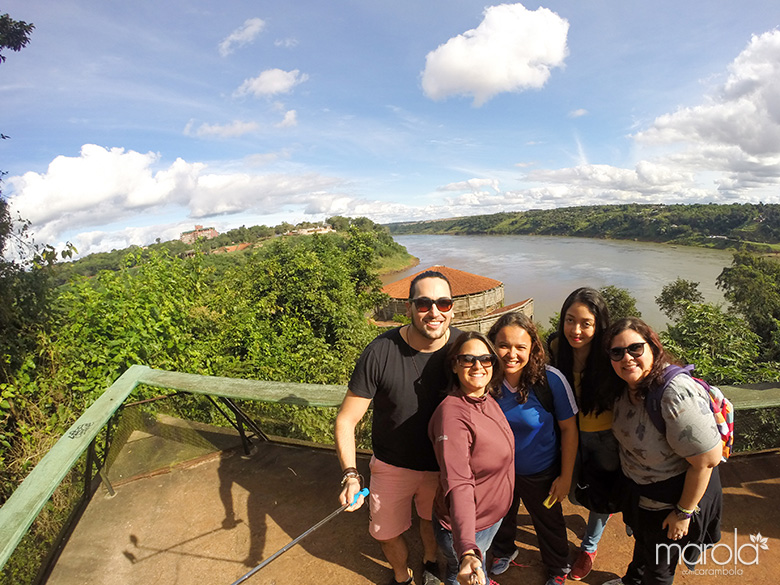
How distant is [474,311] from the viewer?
25891 millimetres

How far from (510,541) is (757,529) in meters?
1.24

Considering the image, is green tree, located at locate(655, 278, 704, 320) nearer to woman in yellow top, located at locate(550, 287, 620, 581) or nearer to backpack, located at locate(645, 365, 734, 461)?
woman in yellow top, located at locate(550, 287, 620, 581)

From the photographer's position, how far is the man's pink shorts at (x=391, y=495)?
6.16 ft

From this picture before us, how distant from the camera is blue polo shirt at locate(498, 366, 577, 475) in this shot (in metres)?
1.77

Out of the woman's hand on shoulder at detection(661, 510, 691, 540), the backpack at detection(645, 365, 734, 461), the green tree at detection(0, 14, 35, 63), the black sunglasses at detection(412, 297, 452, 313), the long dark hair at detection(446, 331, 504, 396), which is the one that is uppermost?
the green tree at detection(0, 14, 35, 63)

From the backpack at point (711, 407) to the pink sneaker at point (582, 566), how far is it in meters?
0.83

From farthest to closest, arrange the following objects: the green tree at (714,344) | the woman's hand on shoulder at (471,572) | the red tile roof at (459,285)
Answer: the red tile roof at (459,285) → the green tree at (714,344) → the woman's hand on shoulder at (471,572)

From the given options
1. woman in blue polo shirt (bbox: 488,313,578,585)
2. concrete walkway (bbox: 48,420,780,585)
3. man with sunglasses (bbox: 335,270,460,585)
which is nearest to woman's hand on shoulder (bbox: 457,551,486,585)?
man with sunglasses (bbox: 335,270,460,585)

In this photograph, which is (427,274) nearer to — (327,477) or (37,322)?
(327,477)

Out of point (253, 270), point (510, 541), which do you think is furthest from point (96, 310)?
point (253, 270)

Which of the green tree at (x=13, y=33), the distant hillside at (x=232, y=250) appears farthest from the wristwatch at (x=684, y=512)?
the green tree at (x=13, y=33)

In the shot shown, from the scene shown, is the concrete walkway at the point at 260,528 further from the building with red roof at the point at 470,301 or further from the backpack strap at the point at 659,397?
the building with red roof at the point at 470,301

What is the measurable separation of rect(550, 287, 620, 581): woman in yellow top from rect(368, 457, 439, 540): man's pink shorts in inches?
29.5

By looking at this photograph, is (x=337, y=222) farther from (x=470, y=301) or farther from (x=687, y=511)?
(x=687, y=511)
